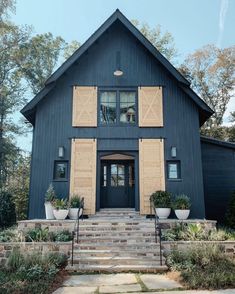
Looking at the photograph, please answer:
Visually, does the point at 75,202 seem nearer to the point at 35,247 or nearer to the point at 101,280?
the point at 35,247

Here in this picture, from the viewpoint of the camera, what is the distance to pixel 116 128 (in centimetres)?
1107

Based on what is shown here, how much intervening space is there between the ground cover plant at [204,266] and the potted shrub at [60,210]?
12.6 feet

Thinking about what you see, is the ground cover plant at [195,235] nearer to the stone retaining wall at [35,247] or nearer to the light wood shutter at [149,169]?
the light wood shutter at [149,169]

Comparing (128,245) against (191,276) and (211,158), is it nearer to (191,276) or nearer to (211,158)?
(191,276)

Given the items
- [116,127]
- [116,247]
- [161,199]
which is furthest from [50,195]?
[161,199]

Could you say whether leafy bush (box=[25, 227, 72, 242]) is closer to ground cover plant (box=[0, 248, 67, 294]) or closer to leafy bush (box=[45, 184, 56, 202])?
ground cover plant (box=[0, 248, 67, 294])

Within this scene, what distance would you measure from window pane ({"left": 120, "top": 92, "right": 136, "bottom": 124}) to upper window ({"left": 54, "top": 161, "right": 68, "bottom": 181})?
2803 mm

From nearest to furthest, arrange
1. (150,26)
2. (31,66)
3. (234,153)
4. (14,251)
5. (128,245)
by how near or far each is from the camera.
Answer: (14,251) < (128,245) < (234,153) < (31,66) < (150,26)

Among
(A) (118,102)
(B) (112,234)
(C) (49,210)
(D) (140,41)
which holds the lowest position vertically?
(B) (112,234)

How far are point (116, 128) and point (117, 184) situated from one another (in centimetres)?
227

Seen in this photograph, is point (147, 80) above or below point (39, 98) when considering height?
above

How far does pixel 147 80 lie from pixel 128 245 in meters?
6.58

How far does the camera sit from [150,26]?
2252 centimetres

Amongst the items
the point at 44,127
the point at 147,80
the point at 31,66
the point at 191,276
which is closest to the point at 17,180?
the point at 31,66
